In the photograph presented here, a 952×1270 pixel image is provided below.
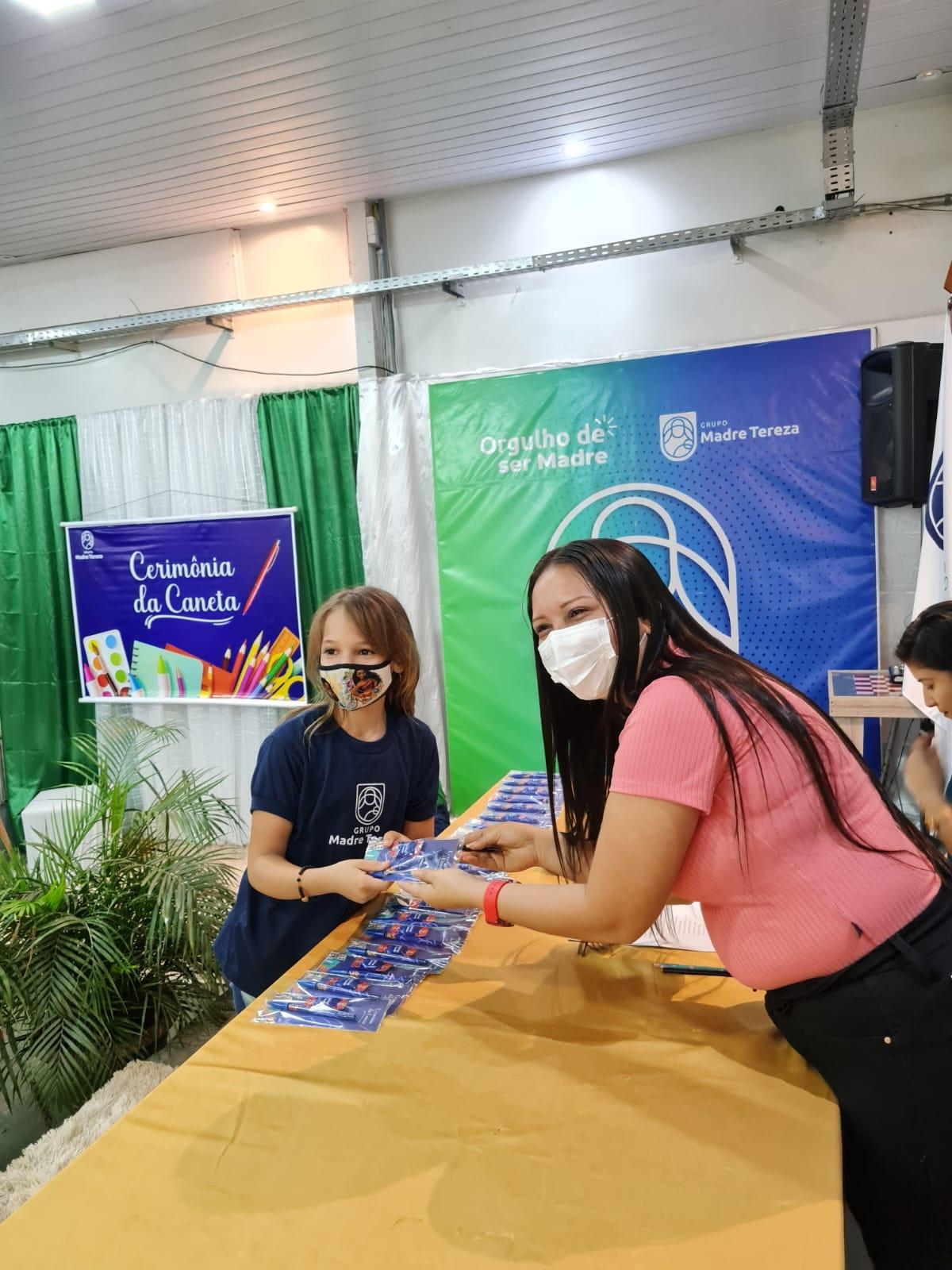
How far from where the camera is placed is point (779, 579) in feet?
12.5

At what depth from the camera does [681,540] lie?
3.94 m

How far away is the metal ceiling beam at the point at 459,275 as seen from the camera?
3633 millimetres

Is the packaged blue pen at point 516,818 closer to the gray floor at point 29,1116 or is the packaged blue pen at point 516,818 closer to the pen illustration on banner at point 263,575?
the gray floor at point 29,1116

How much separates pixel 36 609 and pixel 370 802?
159 inches

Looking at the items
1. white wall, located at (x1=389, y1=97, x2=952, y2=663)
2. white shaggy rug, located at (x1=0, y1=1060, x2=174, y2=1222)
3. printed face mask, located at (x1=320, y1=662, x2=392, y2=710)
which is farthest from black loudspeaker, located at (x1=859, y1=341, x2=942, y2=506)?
white shaggy rug, located at (x1=0, y1=1060, x2=174, y2=1222)

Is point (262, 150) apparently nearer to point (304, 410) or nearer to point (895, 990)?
point (304, 410)

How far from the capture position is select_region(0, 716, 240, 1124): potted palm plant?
86.0 inches

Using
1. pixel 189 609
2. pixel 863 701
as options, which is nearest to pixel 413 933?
pixel 863 701

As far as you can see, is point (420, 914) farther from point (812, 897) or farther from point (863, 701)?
point (863, 701)

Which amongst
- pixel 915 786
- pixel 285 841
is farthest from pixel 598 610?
pixel 915 786

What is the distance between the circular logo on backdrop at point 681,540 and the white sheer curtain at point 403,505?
798 mm

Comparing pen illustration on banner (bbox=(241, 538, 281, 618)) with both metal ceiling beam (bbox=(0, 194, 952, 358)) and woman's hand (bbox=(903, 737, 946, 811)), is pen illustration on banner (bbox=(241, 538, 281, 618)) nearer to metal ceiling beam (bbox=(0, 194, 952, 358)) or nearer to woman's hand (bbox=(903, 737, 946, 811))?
metal ceiling beam (bbox=(0, 194, 952, 358))

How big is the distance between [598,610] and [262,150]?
3.32 metres

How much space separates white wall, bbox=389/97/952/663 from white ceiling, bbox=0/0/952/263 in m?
0.12
